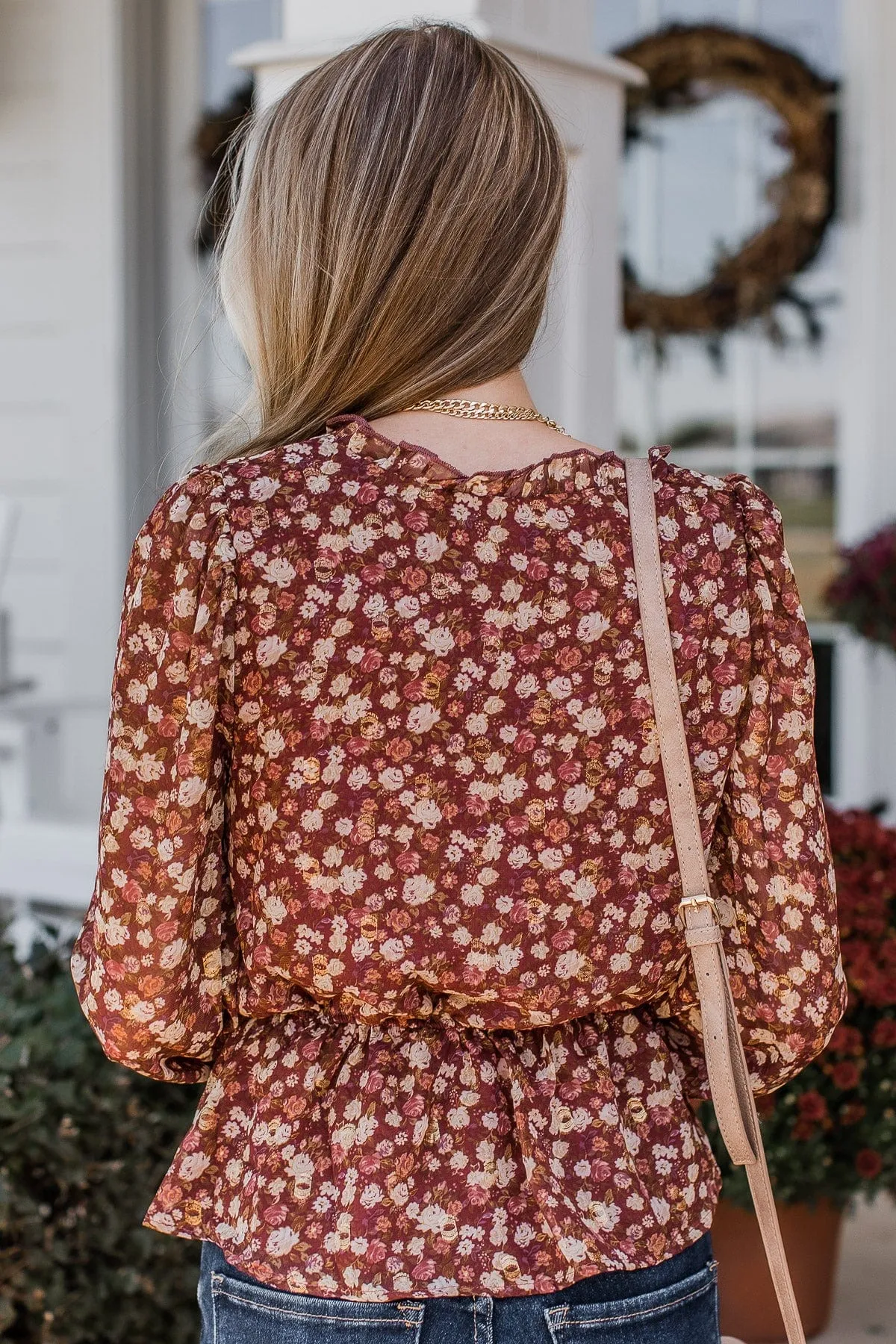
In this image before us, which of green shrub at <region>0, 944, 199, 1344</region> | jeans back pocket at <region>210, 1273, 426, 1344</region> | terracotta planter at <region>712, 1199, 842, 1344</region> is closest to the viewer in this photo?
jeans back pocket at <region>210, 1273, 426, 1344</region>

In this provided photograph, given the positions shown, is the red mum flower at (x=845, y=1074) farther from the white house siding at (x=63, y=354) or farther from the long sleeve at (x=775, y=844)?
the white house siding at (x=63, y=354)

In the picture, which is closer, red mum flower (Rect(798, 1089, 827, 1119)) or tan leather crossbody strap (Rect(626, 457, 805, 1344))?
tan leather crossbody strap (Rect(626, 457, 805, 1344))

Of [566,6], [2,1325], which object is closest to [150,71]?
[566,6]

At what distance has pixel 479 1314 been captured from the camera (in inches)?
43.8

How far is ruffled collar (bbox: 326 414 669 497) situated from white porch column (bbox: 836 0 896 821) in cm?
343

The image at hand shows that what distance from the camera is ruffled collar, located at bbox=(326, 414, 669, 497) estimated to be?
1.15 m

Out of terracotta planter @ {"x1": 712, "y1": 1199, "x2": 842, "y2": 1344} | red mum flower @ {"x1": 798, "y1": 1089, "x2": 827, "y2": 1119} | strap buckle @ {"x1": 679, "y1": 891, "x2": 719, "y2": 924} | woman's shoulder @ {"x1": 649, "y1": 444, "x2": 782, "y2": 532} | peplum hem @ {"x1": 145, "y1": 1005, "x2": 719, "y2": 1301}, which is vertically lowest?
terracotta planter @ {"x1": 712, "y1": 1199, "x2": 842, "y2": 1344}

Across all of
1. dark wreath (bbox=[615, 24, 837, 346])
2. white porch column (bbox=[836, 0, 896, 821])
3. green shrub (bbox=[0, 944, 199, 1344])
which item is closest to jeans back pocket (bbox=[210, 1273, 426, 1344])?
green shrub (bbox=[0, 944, 199, 1344])

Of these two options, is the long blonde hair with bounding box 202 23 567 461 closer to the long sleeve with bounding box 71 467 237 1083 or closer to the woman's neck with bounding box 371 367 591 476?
the woman's neck with bounding box 371 367 591 476

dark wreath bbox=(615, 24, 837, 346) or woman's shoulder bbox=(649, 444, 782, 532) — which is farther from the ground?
dark wreath bbox=(615, 24, 837, 346)

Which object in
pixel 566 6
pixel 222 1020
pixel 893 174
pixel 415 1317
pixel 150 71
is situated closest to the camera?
pixel 415 1317

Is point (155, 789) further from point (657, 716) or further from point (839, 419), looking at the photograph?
point (839, 419)

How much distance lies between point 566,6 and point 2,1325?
212 centimetres

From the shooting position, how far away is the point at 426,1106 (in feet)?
3.77
